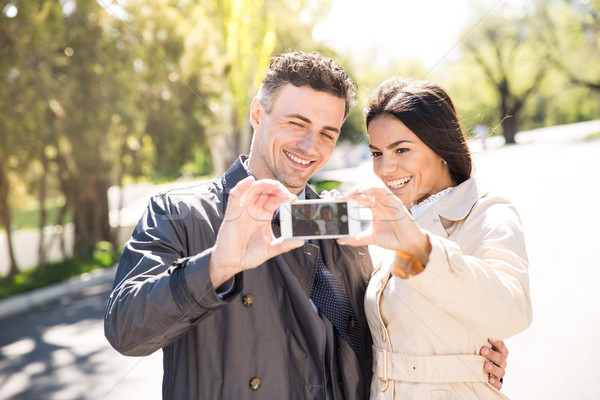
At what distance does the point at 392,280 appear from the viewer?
212 cm

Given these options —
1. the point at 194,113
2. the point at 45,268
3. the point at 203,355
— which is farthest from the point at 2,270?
the point at 203,355

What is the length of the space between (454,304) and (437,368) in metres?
0.46

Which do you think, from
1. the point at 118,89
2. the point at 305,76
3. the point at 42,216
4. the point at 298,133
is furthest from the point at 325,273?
the point at 42,216

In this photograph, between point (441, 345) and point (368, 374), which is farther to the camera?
point (368, 374)

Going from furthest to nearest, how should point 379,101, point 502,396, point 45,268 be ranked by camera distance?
point 45,268 < point 379,101 < point 502,396

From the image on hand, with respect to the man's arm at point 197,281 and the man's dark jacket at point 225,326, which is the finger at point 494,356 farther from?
the man's arm at point 197,281

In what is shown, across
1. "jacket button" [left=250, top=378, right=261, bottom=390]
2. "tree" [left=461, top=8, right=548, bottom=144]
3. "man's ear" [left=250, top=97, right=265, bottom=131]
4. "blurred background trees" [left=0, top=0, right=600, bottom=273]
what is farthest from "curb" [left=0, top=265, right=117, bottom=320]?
"tree" [left=461, top=8, right=548, bottom=144]

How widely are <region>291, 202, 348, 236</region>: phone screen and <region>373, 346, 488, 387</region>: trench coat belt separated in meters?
0.72

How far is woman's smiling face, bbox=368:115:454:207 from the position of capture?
238 cm

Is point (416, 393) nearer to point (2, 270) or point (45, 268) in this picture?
point (45, 268)

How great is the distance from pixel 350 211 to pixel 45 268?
37.1 ft

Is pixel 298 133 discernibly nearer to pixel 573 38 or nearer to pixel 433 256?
A: pixel 433 256

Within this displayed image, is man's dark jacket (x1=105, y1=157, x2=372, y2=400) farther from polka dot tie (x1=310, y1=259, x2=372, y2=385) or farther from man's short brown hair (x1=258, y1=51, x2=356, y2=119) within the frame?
man's short brown hair (x1=258, y1=51, x2=356, y2=119)

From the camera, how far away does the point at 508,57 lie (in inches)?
1109
